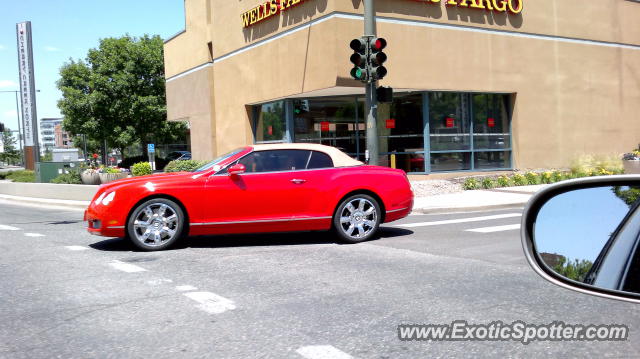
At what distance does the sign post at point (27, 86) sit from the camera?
35.8 meters

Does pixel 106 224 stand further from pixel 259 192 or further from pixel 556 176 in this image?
pixel 556 176

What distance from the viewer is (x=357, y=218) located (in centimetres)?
911

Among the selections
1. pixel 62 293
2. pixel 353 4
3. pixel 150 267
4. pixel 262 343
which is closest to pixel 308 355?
pixel 262 343

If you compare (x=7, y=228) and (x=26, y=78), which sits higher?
(x=26, y=78)

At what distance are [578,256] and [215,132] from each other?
25.5 meters

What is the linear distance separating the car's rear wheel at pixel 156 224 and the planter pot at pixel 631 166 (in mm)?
18052

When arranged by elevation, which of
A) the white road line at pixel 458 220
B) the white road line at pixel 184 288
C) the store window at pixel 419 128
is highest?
the store window at pixel 419 128

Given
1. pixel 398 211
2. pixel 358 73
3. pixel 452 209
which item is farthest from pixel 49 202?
pixel 398 211

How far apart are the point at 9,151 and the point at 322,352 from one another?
130 m

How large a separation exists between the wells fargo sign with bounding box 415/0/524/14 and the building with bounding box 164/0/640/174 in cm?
4

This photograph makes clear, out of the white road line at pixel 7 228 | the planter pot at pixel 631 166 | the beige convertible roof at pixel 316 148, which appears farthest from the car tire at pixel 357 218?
the planter pot at pixel 631 166

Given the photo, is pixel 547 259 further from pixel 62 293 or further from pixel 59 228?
pixel 59 228

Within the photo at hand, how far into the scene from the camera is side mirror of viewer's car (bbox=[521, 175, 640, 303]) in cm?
184

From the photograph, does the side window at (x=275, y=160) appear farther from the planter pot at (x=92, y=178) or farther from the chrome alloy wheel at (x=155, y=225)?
the planter pot at (x=92, y=178)
